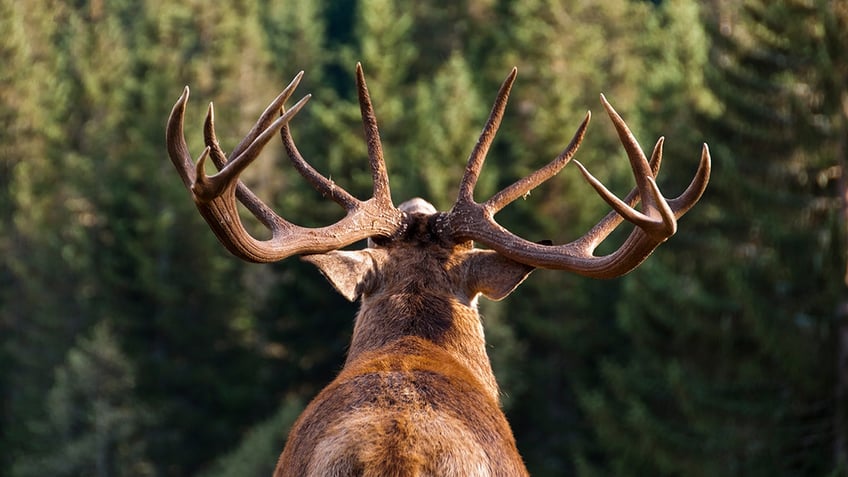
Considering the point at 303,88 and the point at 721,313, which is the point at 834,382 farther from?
the point at 303,88

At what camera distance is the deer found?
4.55 metres

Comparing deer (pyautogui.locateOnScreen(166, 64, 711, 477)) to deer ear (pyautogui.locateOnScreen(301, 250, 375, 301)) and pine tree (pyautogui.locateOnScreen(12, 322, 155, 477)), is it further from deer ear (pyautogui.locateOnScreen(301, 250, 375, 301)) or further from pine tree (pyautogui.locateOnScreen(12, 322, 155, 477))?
pine tree (pyautogui.locateOnScreen(12, 322, 155, 477))

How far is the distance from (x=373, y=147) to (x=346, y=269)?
780 millimetres

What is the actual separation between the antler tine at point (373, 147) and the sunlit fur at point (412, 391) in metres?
0.31

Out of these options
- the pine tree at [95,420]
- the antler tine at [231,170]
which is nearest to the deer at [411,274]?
the antler tine at [231,170]

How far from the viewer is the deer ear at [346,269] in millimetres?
6070

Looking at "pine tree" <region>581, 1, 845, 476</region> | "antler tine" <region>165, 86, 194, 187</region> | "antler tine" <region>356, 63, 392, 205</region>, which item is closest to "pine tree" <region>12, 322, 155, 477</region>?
"pine tree" <region>581, 1, 845, 476</region>

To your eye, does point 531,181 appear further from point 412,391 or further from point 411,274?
point 412,391

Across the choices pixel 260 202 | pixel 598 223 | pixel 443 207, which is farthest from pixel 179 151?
pixel 443 207

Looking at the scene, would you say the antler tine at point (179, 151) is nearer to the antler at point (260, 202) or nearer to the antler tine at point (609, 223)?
the antler at point (260, 202)

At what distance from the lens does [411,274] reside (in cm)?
619

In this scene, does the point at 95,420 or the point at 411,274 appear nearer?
the point at 411,274

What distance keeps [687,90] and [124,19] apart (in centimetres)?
3862

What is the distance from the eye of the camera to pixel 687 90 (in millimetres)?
34031
